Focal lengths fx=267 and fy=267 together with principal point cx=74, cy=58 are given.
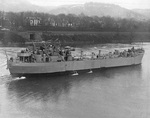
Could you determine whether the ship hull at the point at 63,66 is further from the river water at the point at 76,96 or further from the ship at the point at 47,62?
the river water at the point at 76,96

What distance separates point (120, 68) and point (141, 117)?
1210 cm

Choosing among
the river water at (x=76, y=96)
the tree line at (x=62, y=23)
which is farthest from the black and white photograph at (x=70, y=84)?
the tree line at (x=62, y=23)

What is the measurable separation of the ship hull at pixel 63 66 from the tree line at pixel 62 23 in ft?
93.9

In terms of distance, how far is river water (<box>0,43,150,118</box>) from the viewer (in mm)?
12453

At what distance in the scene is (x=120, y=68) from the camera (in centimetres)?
2411

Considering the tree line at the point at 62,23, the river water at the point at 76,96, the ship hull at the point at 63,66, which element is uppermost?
the tree line at the point at 62,23

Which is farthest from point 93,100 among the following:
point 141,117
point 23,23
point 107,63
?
point 23,23

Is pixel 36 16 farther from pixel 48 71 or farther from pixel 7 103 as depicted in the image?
pixel 7 103

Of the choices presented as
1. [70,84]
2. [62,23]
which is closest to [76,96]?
[70,84]

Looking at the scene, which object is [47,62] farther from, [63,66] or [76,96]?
[76,96]

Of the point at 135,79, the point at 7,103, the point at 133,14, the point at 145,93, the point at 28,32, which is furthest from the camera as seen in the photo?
the point at 133,14

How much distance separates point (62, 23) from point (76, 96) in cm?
4707

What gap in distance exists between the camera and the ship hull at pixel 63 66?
18016 millimetres

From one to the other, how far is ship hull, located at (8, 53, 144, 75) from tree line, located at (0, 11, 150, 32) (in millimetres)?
28613
